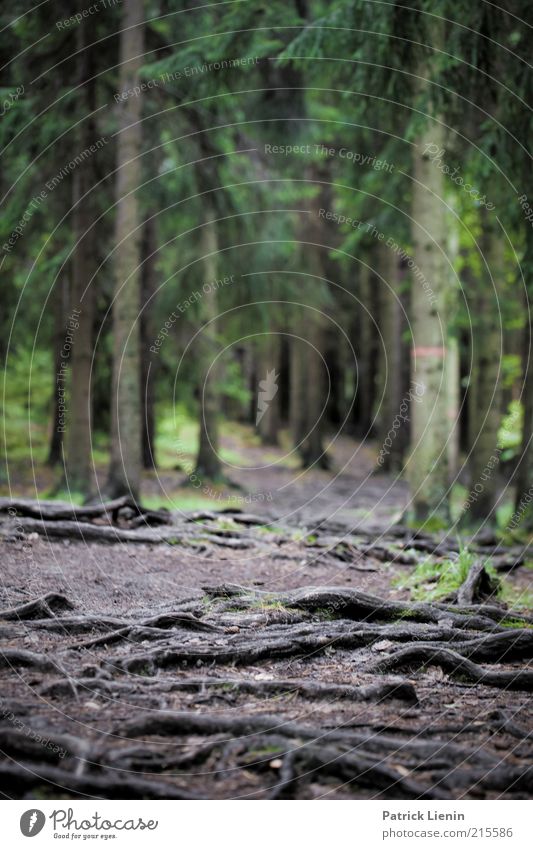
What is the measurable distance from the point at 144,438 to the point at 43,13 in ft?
36.6

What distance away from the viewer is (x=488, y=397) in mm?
13023

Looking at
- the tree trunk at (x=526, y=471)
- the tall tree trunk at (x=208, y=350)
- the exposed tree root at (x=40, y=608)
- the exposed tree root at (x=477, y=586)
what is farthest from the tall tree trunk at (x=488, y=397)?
the exposed tree root at (x=40, y=608)

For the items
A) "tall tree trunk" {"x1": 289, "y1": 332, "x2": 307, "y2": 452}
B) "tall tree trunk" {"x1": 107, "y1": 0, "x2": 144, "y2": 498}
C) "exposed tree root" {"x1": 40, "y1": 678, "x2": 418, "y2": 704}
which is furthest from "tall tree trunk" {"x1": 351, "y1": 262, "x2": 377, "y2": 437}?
"exposed tree root" {"x1": 40, "y1": 678, "x2": 418, "y2": 704}

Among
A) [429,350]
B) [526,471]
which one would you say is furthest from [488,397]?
[429,350]

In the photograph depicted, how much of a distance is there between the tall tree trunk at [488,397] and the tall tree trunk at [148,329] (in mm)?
7705

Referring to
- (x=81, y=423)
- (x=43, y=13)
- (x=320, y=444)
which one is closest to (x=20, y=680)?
(x=81, y=423)

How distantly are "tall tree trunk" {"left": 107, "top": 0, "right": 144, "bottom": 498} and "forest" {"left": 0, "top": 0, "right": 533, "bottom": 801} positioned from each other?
6 cm

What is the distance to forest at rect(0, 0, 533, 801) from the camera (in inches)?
166

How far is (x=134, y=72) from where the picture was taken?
38.7ft

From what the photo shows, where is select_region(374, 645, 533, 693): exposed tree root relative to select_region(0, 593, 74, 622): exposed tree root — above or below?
below

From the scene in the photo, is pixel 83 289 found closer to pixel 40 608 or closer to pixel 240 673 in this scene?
pixel 40 608

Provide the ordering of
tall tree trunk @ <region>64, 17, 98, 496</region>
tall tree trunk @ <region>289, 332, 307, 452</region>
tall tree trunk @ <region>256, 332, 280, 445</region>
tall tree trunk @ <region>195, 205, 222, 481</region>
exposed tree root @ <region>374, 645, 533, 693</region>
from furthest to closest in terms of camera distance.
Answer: tall tree trunk @ <region>256, 332, 280, 445</region>, tall tree trunk @ <region>289, 332, 307, 452</region>, tall tree trunk @ <region>195, 205, 222, 481</region>, tall tree trunk @ <region>64, 17, 98, 496</region>, exposed tree root @ <region>374, 645, 533, 693</region>

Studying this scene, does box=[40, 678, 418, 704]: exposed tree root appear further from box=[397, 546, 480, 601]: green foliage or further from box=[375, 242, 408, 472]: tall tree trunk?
box=[375, 242, 408, 472]: tall tree trunk

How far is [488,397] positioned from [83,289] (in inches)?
291
